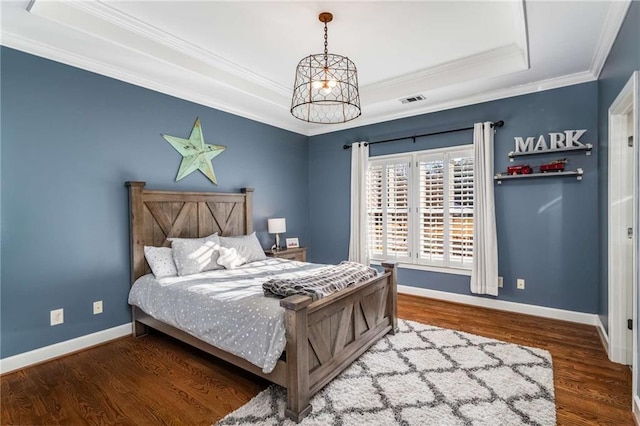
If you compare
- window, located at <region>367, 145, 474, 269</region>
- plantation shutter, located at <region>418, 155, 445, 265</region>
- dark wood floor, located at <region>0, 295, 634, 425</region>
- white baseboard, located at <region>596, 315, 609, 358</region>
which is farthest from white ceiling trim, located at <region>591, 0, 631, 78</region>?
dark wood floor, located at <region>0, 295, 634, 425</region>

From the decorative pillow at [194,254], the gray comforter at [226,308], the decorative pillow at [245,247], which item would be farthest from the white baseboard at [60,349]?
the decorative pillow at [245,247]

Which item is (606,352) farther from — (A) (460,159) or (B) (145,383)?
(B) (145,383)

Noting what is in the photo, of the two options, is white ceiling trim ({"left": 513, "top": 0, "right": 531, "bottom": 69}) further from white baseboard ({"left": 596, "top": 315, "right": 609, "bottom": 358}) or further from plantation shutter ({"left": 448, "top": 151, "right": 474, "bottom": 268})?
white baseboard ({"left": 596, "top": 315, "right": 609, "bottom": 358})

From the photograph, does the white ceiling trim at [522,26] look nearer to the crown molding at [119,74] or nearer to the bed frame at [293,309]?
the bed frame at [293,309]

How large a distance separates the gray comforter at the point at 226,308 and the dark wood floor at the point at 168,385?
1.10 feet

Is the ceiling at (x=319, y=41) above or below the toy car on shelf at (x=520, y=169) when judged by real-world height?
above

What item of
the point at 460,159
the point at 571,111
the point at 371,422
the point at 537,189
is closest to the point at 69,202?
the point at 371,422

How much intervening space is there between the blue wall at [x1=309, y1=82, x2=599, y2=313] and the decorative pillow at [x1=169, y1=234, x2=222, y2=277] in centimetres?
289

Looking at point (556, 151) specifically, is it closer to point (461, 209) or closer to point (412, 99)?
point (461, 209)

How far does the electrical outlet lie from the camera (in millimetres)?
2783

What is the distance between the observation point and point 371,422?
190cm

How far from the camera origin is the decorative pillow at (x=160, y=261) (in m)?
3.17

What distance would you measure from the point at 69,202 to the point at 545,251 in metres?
4.99

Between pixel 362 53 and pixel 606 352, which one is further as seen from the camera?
pixel 362 53
